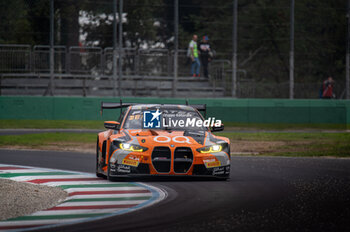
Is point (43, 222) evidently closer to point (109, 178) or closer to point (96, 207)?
point (96, 207)

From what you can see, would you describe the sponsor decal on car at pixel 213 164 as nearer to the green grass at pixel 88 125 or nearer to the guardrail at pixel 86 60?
the green grass at pixel 88 125

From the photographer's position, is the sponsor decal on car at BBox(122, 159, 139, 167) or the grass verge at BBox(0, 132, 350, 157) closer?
the sponsor decal on car at BBox(122, 159, 139, 167)

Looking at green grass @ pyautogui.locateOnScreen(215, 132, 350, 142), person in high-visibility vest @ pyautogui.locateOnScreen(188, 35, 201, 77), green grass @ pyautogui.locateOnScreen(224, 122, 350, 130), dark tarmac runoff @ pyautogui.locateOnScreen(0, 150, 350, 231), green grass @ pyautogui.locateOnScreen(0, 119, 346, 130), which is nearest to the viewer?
dark tarmac runoff @ pyautogui.locateOnScreen(0, 150, 350, 231)

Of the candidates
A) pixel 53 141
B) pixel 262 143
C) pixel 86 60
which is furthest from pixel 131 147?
pixel 86 60

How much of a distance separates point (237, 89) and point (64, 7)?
8172 mm

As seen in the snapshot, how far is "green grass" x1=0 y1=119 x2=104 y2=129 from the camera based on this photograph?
31.1 m

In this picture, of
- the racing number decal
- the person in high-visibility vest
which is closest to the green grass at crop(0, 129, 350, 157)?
the person in high-visibility vest

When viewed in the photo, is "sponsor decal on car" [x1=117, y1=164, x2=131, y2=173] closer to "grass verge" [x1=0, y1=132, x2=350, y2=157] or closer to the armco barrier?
"grass verge" [x1=0, y1=132, x2=350, y2=157]

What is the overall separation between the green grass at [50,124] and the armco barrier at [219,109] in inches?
12.4

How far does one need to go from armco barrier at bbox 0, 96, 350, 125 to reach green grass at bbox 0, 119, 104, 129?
31 cm

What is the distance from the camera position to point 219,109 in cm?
3241

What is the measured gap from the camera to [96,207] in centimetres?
966

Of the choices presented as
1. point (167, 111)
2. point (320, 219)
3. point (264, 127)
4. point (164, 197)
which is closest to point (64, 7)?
point (264, 127)

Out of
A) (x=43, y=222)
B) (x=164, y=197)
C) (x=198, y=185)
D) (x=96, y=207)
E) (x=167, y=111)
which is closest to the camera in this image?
(x=43, y=222)
